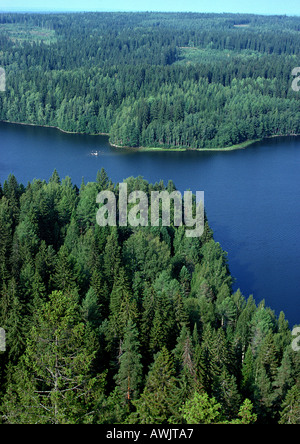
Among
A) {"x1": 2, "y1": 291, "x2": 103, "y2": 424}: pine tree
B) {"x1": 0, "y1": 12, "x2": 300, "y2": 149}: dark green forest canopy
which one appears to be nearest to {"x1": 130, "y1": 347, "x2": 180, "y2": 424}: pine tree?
{"x1": 2, "y1": 291, "x2": 103, "y2": 424}: pine tree

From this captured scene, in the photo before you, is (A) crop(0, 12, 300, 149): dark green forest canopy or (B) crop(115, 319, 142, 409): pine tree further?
(A) crop(0, 12, 300, 149): dark green forest canopy

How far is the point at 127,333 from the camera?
78.9ft

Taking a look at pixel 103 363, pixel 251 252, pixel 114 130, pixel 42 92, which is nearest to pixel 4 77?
pixel 42 92

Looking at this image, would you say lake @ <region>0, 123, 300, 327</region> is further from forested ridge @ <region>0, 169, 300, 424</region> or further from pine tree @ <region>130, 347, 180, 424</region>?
pine tree @ <region>130, 347, 180, 424</region>

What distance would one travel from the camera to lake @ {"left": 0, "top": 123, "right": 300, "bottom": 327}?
4156 centimetres

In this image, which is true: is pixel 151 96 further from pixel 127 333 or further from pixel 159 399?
pixel 159 399

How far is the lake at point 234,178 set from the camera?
1636 inches

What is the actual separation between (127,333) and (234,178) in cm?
4301

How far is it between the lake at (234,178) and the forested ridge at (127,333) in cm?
557

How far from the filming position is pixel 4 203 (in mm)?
39438

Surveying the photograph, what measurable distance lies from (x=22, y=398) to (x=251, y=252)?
Answer: 99.2ft

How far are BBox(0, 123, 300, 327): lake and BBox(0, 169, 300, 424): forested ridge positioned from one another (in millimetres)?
5574

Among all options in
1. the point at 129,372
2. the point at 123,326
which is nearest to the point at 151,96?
the point at 123,326
